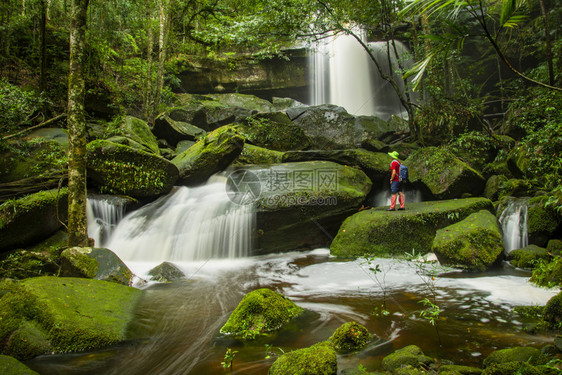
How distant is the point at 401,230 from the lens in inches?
309

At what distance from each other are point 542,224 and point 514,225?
1.86 feet

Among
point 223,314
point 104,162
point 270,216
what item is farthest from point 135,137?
point 223,314

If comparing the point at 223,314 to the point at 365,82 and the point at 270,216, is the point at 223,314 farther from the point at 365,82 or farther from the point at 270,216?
the point at 365,82

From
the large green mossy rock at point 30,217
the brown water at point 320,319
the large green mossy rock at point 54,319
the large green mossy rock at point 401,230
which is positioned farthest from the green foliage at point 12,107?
the large green mossy rock at point 401,230

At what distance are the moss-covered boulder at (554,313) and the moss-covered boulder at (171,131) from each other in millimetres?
12452

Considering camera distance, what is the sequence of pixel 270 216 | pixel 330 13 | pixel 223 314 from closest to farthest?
1. pixel 223 314
2. pixel 270 216
3. pixel 330 13

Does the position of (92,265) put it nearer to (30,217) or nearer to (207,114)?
(30,217)

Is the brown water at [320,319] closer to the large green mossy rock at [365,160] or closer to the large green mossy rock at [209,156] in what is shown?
the large green mossy rock at [209,156]

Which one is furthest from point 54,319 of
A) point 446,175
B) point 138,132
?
point 446,175

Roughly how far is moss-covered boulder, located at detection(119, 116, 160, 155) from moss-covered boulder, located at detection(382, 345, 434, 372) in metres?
10.2

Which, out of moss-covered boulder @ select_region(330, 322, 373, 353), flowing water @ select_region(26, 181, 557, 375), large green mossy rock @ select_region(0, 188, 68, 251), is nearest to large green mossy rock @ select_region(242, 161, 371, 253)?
flowing water @ select_region(26, 181, 557, 375)

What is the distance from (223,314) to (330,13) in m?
11.8

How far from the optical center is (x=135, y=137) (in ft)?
36.3

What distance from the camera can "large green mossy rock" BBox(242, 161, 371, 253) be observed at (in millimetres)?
8547
